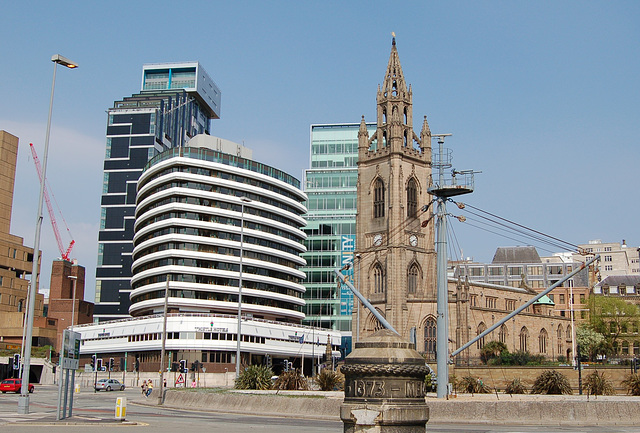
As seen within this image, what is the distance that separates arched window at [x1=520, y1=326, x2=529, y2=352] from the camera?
91.0 meters

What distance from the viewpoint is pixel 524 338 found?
91.5 meters

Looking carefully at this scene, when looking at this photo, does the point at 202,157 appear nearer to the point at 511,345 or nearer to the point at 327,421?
the point at 511,345

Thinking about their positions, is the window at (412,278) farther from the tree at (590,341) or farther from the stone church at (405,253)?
the tree at (590,341)

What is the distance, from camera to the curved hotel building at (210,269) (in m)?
88.0

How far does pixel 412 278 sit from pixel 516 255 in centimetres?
6214

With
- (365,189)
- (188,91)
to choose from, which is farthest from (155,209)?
(188,91)

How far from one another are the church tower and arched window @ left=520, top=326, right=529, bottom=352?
1640cm

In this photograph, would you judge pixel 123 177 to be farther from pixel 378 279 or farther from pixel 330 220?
pixel 378 279

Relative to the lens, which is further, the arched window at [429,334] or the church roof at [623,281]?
the church roof at [623,281]

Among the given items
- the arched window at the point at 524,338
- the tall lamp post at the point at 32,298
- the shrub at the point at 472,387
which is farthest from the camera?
the arched window at the point at 524,338

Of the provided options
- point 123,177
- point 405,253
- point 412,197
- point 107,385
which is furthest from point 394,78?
point 123,177


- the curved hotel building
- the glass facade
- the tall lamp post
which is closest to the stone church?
the curved hotel building

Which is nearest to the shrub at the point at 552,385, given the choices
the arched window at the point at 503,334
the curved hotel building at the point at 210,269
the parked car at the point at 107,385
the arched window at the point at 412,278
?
the parked car at the point at 107,385

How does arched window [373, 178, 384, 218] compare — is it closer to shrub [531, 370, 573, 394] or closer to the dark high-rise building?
shrub [531, 370, 573, 394]
